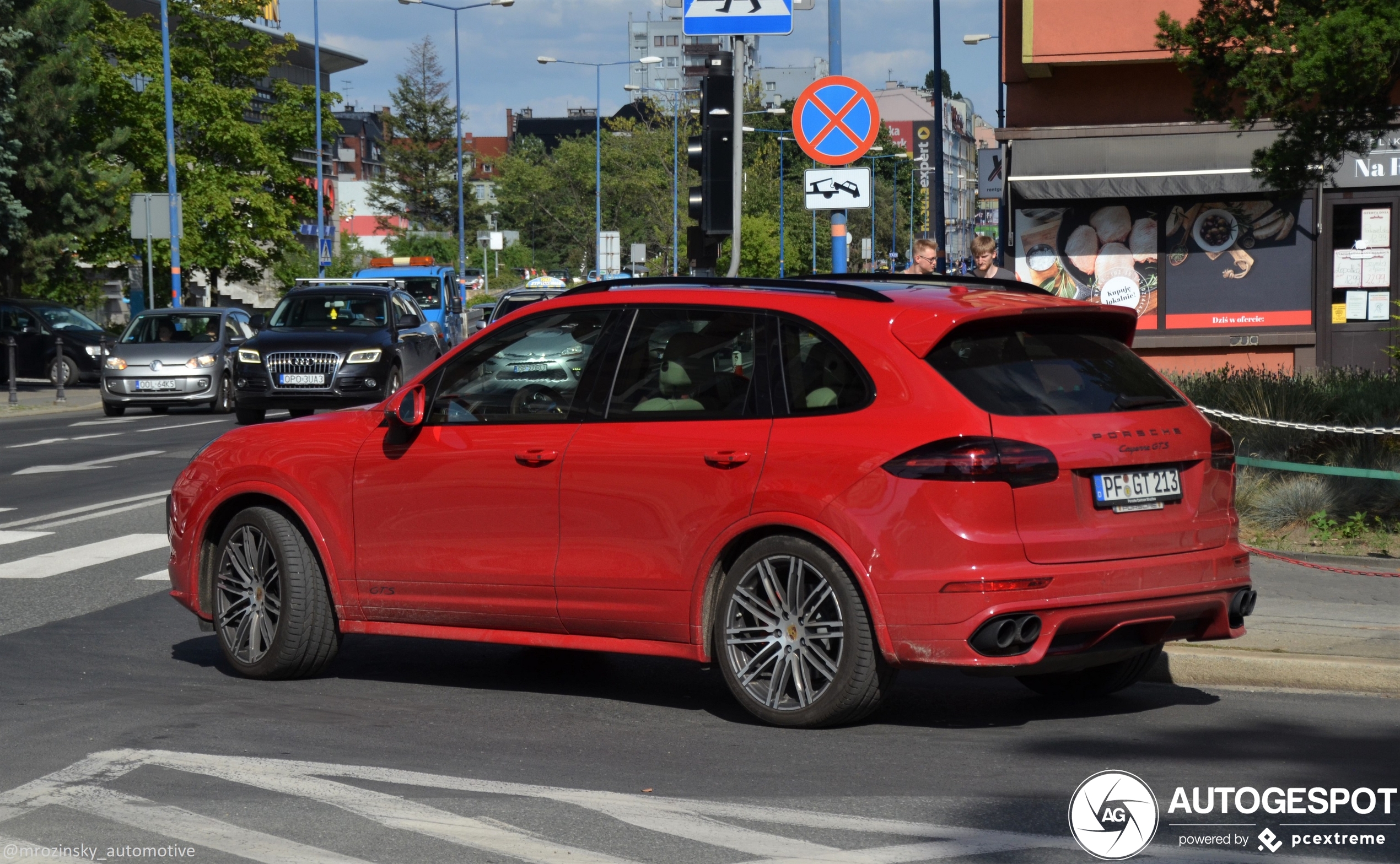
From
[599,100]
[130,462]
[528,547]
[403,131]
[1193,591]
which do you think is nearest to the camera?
[1193,591]

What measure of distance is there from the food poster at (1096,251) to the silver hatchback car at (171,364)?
41.1ft

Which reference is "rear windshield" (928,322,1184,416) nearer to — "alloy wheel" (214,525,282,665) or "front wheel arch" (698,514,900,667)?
"front wheel arch" (698,514,900,667)

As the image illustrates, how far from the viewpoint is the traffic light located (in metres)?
13.1

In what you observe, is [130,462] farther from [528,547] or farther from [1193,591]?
[1193,591]

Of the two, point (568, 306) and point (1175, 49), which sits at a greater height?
point (1175, 49)

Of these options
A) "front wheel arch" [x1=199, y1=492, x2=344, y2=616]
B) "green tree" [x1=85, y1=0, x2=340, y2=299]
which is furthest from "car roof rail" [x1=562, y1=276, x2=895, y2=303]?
"green tree" [x1=85, y1=0, x2=340, y2=299]

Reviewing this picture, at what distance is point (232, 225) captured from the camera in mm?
47969

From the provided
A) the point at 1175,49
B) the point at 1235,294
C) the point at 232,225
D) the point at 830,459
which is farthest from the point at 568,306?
the point at 232,225

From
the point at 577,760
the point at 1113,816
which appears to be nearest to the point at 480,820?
the point at 577,760

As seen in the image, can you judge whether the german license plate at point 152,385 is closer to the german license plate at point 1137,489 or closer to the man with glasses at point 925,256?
the man with glasses at point 925,256

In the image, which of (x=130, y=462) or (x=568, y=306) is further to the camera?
(x=130, y=462)

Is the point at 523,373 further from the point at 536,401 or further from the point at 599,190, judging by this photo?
the point at 599,190

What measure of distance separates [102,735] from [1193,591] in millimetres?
3960

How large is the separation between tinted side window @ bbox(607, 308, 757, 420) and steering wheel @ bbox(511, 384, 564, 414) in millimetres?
266
